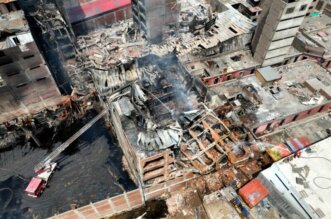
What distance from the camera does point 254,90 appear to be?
45.2 meters

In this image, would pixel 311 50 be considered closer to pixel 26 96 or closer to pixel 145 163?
pixel 145 163

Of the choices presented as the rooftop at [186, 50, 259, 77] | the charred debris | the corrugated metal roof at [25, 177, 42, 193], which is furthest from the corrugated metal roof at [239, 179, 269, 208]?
the corrugated metal roof at [25, 177, 42, 193]

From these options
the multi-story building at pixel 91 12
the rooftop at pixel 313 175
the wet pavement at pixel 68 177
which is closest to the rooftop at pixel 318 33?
the rooftop at pixel 313 175

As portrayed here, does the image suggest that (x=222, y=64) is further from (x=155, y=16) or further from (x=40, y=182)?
(x=40, y=182)

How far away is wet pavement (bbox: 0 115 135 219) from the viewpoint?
35.1 metres

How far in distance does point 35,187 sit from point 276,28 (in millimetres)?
42332

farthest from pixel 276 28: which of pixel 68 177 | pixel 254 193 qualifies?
pixel 68 177

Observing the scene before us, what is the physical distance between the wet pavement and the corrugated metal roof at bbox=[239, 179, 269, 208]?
1486 centimetres

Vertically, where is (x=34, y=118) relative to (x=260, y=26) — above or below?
below

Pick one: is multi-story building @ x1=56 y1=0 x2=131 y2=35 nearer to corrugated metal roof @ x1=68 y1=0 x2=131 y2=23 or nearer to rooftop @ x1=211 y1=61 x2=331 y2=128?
corrugated metal roof @ x1=68 y1=0 x2=131 y2=23

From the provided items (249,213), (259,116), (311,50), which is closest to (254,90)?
(259,116)

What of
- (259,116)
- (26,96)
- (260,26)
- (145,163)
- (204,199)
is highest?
(260,26)

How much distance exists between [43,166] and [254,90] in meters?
34.5

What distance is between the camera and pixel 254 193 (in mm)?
33656
